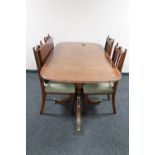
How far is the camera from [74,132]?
2.32 m

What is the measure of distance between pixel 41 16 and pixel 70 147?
3120 millimetres

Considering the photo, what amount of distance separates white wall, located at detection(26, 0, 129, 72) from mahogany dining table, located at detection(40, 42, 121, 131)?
4.65ft

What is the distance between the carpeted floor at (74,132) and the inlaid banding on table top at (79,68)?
0.64 meters

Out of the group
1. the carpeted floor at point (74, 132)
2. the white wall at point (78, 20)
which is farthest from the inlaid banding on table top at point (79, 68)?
the white wall at point (78, 20)

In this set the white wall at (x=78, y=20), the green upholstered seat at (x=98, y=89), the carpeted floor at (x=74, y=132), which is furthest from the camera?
the white wall at (x=78, y=20)

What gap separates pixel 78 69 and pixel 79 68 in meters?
0.04

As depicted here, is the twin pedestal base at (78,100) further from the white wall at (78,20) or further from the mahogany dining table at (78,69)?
the white wall at (78,20)

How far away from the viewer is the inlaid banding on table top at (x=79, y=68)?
2.07 metres

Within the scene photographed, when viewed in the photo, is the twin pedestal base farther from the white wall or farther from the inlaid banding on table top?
the white wall

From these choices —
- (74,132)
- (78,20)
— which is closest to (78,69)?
(74,132)

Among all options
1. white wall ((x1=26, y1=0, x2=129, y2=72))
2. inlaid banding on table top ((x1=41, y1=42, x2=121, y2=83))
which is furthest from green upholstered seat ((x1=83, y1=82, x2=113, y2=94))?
white wall ((x1=26, y1=0, x2=129, y2=72))
